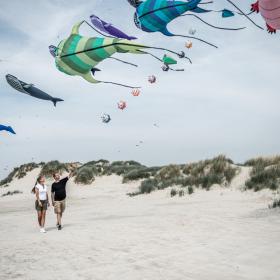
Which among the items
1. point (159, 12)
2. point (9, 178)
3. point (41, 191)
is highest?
point (159, 12)

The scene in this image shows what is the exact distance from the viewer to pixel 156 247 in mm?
7699

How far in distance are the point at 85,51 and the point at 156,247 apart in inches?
160

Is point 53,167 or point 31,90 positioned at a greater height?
point 31,90

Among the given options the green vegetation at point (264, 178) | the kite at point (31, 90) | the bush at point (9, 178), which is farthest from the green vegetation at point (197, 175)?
the bush at point (9, 178)

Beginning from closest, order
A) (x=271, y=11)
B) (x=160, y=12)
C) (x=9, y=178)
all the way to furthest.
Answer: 1. (x=271, y=11)
2. (x=160, y=12)
3. (x=9, y=178)

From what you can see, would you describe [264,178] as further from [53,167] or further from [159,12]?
[53,167]

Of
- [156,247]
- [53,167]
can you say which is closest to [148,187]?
[156,247]

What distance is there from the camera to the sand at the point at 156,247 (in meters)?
5.96

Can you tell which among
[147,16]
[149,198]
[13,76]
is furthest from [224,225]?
[149,198]

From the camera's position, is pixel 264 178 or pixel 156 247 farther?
pixel 264 178

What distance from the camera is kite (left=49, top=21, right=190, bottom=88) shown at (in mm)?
7629

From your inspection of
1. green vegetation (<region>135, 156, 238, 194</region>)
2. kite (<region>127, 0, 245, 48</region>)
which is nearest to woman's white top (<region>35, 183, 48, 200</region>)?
kite (<region>127, 0, 245, 48</region>)

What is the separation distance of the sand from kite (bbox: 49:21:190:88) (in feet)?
10.6

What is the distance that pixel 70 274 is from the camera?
5984 millimetres
